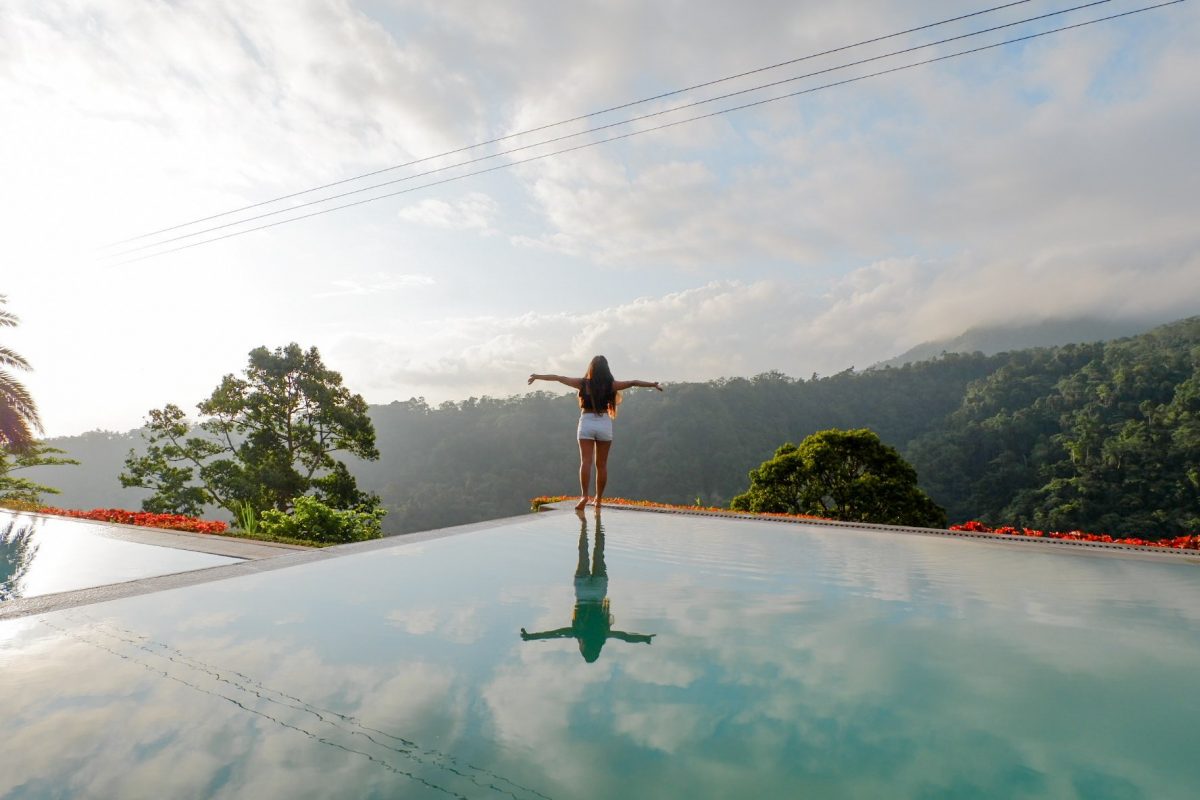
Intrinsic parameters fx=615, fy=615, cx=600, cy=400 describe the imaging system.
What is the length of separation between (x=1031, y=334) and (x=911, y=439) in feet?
375

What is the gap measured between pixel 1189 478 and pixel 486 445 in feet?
188

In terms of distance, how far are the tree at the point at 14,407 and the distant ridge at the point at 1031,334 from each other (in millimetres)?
147292

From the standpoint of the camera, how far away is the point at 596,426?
→ 21.5 feet

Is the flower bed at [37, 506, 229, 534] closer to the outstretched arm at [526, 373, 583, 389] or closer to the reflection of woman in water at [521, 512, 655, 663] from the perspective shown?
the outstretched arm at [526, 373, 583, 389]

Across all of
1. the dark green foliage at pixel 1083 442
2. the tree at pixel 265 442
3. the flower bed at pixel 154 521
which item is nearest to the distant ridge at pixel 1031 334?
the dark green foliage at pixel 1083 442

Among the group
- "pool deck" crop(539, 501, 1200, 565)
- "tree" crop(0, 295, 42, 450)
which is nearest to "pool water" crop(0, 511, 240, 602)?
"pool deck" crop(539, 501, 1200, 565)

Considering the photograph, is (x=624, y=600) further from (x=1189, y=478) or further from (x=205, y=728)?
(x=1189, y=478)

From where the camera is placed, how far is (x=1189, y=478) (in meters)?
29.9

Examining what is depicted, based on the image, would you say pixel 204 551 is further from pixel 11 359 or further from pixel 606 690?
pixel 11 359

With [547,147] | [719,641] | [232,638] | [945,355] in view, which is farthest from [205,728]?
[945,355]

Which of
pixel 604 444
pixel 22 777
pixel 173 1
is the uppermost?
pixel 173 1

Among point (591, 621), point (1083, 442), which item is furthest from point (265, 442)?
point (1083, 442)

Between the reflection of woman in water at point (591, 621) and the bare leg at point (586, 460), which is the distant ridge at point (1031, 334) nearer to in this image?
the bare leg at point (586, 460)

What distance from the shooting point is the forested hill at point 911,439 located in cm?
3275
